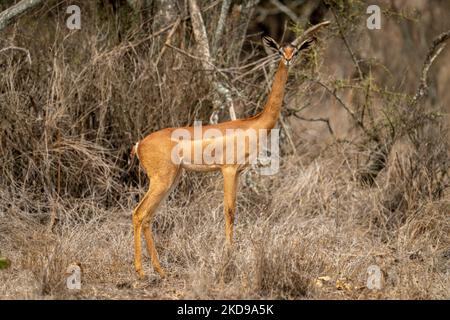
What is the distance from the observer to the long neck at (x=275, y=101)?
733 centimetres

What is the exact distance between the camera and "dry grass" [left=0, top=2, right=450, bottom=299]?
25.9ft

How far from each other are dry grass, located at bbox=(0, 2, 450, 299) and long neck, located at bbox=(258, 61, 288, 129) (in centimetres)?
92

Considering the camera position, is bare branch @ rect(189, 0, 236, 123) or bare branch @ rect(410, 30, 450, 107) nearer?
bare branch @ rect(189, 0, 236, 123)

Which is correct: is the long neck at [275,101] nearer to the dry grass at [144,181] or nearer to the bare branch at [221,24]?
the dry grass at [144,181]

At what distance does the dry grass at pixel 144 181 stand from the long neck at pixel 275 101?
92 cm

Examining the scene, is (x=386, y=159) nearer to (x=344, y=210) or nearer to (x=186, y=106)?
(x=344, y=210)

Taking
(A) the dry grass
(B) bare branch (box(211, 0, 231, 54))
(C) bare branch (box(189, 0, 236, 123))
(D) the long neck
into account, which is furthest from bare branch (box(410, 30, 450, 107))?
(D) the long neck

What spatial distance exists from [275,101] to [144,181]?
2.47 metres

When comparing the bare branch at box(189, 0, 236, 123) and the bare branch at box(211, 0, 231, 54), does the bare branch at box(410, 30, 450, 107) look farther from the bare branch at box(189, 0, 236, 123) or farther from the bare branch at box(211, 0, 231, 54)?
the bare branch at box(211, 0, 231, 54)

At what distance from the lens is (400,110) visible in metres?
9.82

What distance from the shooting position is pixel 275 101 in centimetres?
739

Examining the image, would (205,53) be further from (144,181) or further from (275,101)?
(275,101)

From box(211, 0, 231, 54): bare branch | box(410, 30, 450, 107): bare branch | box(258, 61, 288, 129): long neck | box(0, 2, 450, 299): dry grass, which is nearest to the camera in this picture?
box(258, 61, 288, 129): long neck

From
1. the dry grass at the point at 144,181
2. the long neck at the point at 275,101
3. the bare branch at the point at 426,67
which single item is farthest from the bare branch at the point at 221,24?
the long neck at the point at 275,101
